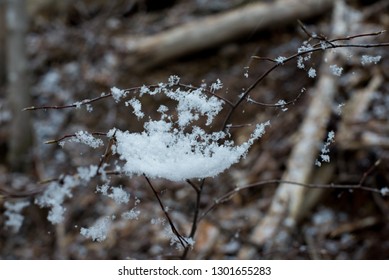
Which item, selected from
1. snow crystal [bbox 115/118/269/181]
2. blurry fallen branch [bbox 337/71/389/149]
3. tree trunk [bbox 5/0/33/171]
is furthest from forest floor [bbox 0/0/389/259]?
snow crystal [bbox 115/118/269/181]

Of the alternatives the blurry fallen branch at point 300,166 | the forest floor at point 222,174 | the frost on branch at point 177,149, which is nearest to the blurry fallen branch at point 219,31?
the forest floor at point 222,174

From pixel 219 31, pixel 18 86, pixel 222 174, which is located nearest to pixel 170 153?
pixel 222 174

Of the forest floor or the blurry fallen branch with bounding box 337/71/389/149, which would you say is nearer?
the forest floor

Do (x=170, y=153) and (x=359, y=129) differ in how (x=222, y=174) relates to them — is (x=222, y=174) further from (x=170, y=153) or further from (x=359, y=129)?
(x=170, y=153)

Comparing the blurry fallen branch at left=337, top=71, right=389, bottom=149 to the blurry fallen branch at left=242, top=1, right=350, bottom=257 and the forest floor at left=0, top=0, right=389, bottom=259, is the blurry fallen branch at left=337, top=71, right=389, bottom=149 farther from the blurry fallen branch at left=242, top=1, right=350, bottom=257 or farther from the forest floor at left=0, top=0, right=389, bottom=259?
the blurry fallen branch at left=242, top=1, right=350, bottom=257
